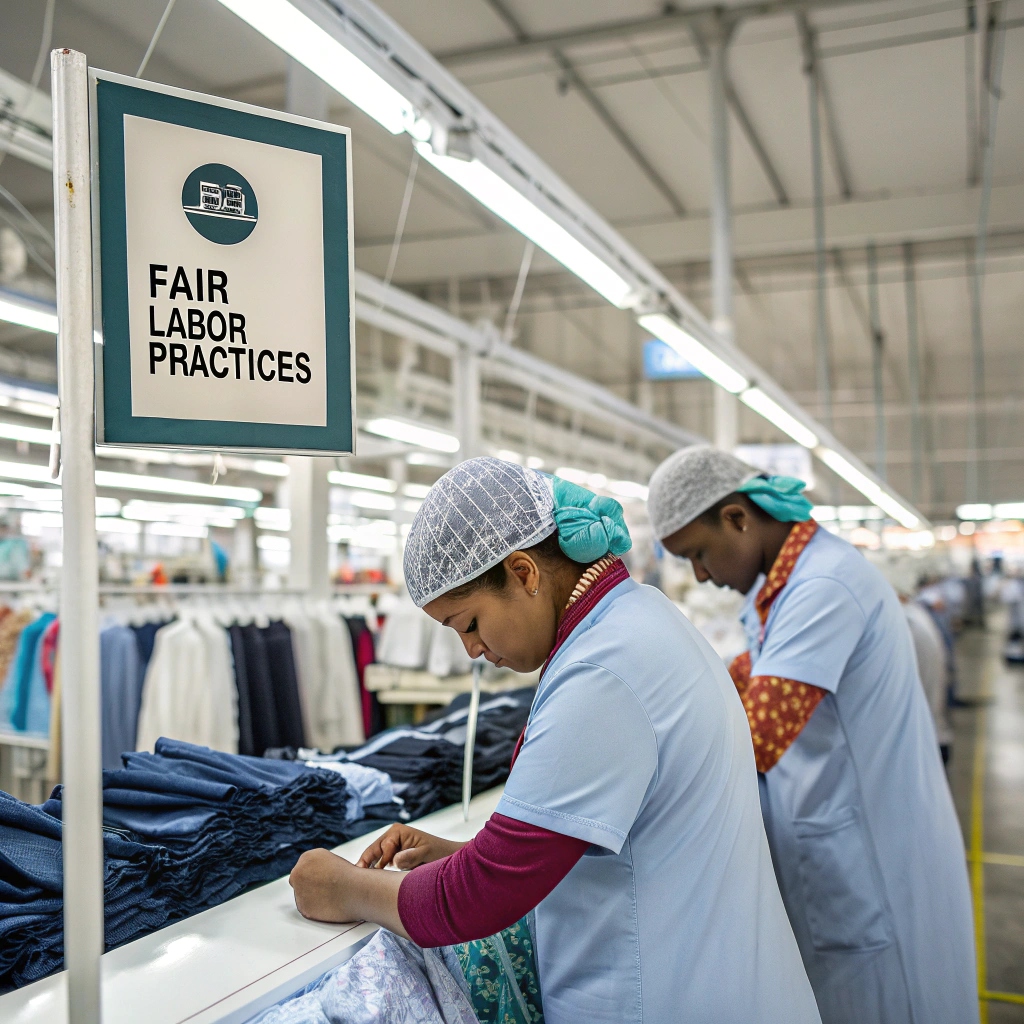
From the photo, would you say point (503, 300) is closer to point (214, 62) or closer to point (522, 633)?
point (214, 62)

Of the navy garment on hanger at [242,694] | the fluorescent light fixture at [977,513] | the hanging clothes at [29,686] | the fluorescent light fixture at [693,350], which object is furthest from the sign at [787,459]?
the fluorescent light fixture at [977,513]

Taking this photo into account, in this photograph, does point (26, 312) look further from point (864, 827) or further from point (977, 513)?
point (977, 513)

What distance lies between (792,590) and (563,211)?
49.3 inches

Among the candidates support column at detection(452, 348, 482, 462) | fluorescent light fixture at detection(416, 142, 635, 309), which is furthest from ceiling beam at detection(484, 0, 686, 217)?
fluorescent light fixture at detection(416, 142, 635, 309)

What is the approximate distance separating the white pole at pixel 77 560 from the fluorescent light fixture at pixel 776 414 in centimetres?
422

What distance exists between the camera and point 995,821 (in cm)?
704

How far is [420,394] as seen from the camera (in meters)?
10.6

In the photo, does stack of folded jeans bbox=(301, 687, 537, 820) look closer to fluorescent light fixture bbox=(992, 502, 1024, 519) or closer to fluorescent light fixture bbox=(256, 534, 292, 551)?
fluorescent light fixture bbox=(256, 534, 292, 551)

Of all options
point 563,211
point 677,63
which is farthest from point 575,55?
point 563,211

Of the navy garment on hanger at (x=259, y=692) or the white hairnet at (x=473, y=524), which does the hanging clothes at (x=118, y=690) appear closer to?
the navy garment on hanger at (x=259, y=692)

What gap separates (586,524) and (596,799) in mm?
413

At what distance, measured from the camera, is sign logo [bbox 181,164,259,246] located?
1.27 m

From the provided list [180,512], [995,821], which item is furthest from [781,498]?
[180,512]

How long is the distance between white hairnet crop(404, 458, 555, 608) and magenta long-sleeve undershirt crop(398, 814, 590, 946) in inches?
14.8
